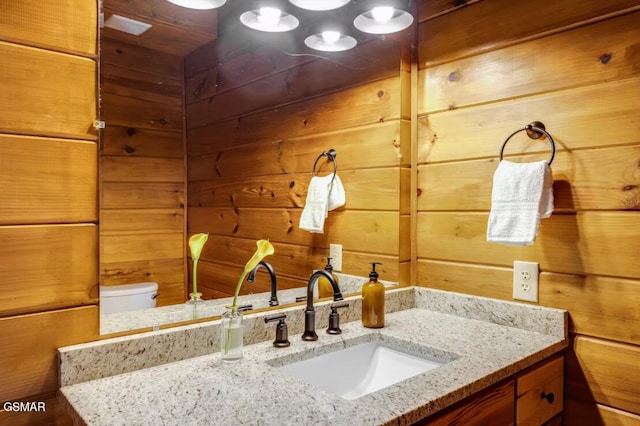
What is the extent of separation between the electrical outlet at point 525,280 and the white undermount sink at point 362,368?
1.21 feet

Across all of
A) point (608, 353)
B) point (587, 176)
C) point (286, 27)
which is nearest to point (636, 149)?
point (587, 176)

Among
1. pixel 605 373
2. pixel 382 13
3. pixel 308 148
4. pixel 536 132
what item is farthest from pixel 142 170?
pixel 605 373

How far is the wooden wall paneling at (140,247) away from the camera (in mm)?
1037

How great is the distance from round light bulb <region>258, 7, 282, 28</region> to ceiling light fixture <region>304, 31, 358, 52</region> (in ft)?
0.43

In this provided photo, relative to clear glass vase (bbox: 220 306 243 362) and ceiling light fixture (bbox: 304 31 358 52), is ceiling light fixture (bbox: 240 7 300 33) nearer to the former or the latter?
ceiling light fixture (bbox: 304 31 358 52)

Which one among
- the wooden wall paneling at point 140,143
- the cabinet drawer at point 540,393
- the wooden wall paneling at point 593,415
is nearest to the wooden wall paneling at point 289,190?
the wooden wall paneling at point 140,143

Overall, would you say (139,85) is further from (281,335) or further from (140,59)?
(281,335)

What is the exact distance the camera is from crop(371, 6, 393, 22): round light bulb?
1.49 m

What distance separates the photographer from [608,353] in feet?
3.95

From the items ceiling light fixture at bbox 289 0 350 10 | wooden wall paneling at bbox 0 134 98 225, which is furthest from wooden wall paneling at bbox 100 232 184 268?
ceiling light fixture at bbox 289 0 350 10

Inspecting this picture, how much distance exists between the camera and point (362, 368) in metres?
1.28

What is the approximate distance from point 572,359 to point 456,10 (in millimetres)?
1144

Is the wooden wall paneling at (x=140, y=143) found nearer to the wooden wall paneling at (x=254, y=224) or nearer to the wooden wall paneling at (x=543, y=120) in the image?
the wooden wall paneling at (x=254, y=224)

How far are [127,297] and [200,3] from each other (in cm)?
79
